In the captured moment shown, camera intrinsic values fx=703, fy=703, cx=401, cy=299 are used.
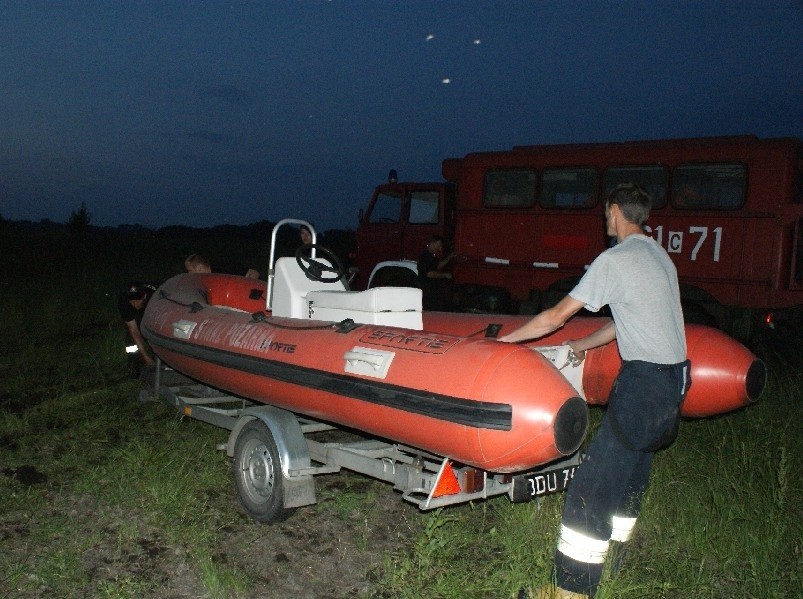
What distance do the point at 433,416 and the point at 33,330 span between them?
9.45 meters

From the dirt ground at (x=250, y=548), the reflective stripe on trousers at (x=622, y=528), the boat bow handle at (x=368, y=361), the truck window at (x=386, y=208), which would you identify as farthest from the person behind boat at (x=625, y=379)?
the truck window at (x=386, y=208)

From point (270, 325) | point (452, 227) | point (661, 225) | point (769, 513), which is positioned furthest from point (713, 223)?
point (270, 325)

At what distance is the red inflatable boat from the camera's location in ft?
11.1

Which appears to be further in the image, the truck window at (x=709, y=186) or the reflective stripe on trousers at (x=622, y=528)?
the truck window at (x=709, y=186)

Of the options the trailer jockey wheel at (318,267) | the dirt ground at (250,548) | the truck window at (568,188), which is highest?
the truck window at (568,188)

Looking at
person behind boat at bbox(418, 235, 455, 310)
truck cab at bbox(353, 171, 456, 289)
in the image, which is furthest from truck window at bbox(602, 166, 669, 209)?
truck cab at bbox(353, 171, 456, 289)

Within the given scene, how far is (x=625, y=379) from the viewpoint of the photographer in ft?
11.0

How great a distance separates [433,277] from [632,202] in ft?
22.2

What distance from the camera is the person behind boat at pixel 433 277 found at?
987cm

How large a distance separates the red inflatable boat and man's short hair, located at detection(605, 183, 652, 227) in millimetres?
827

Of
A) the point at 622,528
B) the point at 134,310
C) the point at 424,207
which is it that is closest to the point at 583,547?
the point at 622,528

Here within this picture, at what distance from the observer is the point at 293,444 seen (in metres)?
4.32

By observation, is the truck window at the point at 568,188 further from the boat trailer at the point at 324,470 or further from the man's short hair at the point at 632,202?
the man's short hair at the point at 632,202

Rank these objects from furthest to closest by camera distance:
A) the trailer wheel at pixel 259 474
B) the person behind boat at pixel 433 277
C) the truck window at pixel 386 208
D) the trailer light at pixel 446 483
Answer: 1. the truck window at pixel 386 208
2. the person behind boat at pixel 433 277
3. the trailer wheel at pixel 259 474
4. the trailer light at pixel 446 483
